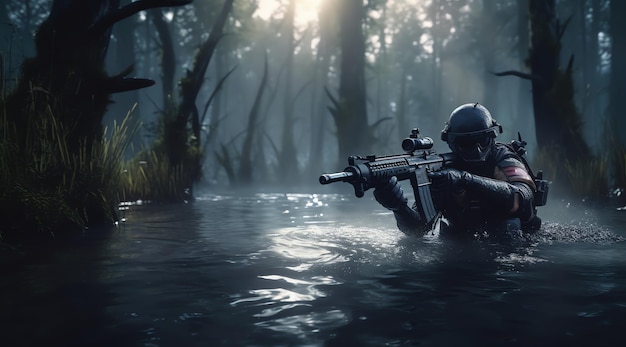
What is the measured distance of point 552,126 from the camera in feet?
40.4

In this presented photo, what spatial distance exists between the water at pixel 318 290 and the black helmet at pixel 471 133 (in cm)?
81

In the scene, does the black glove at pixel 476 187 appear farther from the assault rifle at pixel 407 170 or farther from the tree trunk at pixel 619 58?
the tree trunk at pixel 619 58

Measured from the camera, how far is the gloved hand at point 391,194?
5195 mm

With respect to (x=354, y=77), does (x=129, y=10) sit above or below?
below

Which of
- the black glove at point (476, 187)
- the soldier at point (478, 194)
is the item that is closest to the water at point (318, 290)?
the soldier at point (478, 194)

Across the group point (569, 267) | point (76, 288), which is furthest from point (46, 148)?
point (569, 267)

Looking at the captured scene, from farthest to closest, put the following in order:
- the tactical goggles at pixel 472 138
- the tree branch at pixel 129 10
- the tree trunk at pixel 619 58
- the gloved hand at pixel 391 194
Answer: the tree trunk at pixel 619 58, the tree branch at pixel 129 10, the tactical goggles at pixel 472 138, the gloved hand at pixel 391 194

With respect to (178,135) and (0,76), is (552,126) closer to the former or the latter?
(178,135)

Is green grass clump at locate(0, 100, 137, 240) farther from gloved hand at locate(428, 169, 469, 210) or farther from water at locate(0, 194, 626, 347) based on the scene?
gloved hand at locate(428, 169, 469, 210)

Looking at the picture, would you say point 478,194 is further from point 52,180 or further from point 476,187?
point 52,180

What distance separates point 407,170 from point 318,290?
5.76 feet

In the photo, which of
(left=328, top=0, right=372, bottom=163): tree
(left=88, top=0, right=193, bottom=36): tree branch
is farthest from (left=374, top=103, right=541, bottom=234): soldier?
(left=328, top=0, right=372, bottom=163): tree

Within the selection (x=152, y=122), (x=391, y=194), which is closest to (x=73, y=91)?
(x=391, y=194)

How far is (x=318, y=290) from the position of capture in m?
3.82
